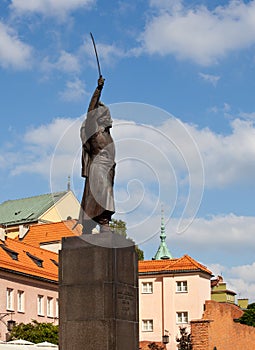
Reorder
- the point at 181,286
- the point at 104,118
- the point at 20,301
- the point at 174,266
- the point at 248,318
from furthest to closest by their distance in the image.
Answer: the point at 248,318
the point at 174,266
the point at 181,286
the point at 20,301
the point at 104,118

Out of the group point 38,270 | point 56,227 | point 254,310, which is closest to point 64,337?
point 38,270

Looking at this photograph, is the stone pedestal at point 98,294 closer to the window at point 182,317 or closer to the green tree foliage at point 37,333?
the green tree foliage at point 37,333

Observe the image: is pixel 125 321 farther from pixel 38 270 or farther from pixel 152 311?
pixel 152 311

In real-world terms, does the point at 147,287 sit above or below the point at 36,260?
below

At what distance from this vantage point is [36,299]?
45875 millimetres

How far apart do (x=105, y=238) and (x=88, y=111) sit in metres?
2.65

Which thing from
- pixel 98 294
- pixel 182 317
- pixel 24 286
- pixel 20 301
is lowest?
pixel 98 294

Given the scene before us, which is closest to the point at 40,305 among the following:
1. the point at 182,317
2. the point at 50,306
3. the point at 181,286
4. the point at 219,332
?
the point at 50,306

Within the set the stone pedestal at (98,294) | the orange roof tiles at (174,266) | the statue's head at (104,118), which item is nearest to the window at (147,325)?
the orange roof tiles at (174,266)

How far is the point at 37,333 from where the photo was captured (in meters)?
35.8

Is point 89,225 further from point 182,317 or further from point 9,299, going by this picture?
point 182,317

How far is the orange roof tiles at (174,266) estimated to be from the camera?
167 feet

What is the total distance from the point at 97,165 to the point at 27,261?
107 feet

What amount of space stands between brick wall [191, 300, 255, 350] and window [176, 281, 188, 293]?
3.24 metres
